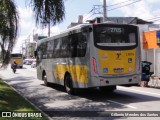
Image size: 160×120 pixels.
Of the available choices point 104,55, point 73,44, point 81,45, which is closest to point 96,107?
point 104,55

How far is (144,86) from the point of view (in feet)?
77.3

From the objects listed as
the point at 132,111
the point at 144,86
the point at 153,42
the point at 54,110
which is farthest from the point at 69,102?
the point at 153,42

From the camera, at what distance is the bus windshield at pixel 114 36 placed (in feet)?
51.6

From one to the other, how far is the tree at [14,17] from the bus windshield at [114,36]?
4514 mm

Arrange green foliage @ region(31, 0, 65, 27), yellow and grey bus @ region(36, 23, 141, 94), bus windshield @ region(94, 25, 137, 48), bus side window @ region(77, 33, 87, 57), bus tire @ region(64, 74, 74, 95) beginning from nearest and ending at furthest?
1. green foliage @ region(31, 0, 65, 27)
2. yellow and grey bus @ region(36, 23, 141, 94)
3. bus windshield @ region(94, 25, 137, 48)
4. bus side window @ region(77, 33, 87, 57)
5. bus tire @ region(64, 74, 74, 95)

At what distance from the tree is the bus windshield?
14.8ft

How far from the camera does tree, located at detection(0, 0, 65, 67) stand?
10812mm

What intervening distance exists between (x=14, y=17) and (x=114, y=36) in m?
5.31

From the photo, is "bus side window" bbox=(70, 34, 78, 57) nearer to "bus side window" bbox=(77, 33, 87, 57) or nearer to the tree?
"bus side window" bbox=(77, 33, 87, 57)

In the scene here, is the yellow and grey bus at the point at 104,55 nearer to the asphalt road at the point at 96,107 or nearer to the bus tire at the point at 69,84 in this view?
the bus tire at the point at 69,84

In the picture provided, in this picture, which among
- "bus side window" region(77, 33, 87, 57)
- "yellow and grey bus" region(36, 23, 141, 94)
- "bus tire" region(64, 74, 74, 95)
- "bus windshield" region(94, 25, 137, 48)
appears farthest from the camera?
"bus tire" region(64, 74, 74, 95)

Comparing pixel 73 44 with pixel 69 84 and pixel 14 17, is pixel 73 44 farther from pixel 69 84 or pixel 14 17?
pixel 14 17

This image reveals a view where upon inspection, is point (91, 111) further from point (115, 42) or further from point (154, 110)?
point (115, 42)

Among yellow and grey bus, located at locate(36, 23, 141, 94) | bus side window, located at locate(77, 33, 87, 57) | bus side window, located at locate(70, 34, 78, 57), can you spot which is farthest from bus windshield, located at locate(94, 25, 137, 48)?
bus side window, located at locate(70, 34, 78, 57)
